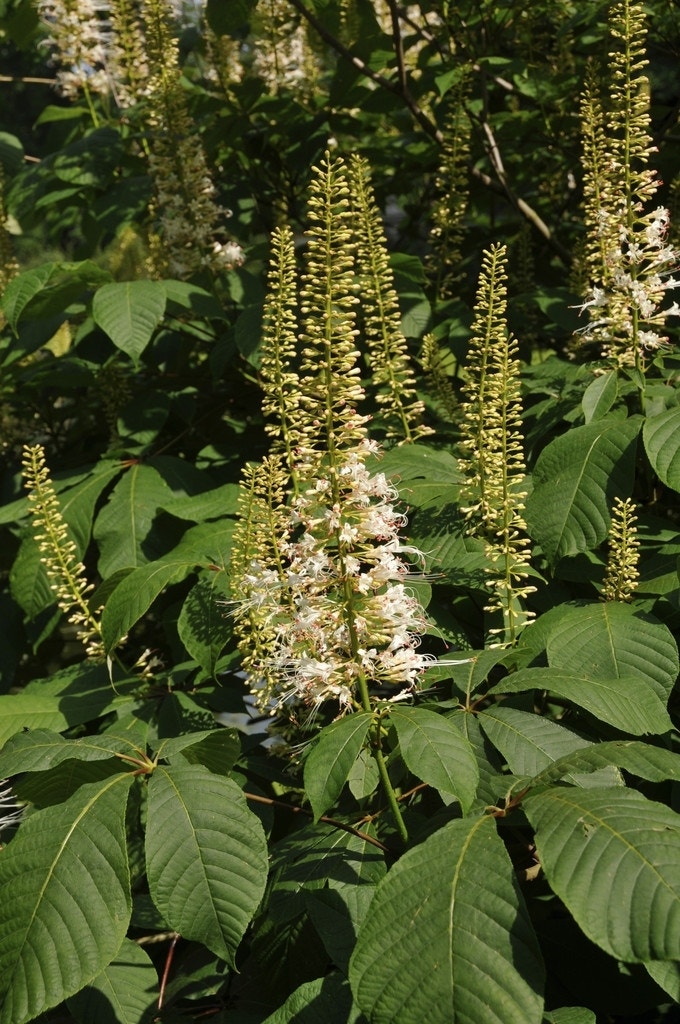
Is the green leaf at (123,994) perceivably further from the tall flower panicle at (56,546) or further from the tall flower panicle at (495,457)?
the tall flower panicle at (495,457)

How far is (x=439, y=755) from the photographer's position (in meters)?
1.56

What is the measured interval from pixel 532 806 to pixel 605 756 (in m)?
0.15

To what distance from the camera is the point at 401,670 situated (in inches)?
74.4

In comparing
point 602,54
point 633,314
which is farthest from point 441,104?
point 633,314

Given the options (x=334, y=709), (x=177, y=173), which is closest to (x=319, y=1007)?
(x=334, y=709)

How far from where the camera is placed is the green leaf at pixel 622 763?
155 cm

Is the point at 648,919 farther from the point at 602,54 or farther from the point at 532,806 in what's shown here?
the point at 602,54

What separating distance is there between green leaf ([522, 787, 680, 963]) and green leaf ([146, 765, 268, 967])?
458 mm

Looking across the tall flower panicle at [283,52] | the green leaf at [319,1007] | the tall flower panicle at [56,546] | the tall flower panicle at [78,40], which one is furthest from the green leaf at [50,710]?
the tall flower panicle at [283,52]

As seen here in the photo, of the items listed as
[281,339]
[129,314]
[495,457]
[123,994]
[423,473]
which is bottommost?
[123,994]

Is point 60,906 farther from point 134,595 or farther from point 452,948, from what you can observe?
point 134,595

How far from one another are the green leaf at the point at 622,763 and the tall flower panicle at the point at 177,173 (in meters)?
2.33

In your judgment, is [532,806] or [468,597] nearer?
[532,806]

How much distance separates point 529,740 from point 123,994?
933mm
